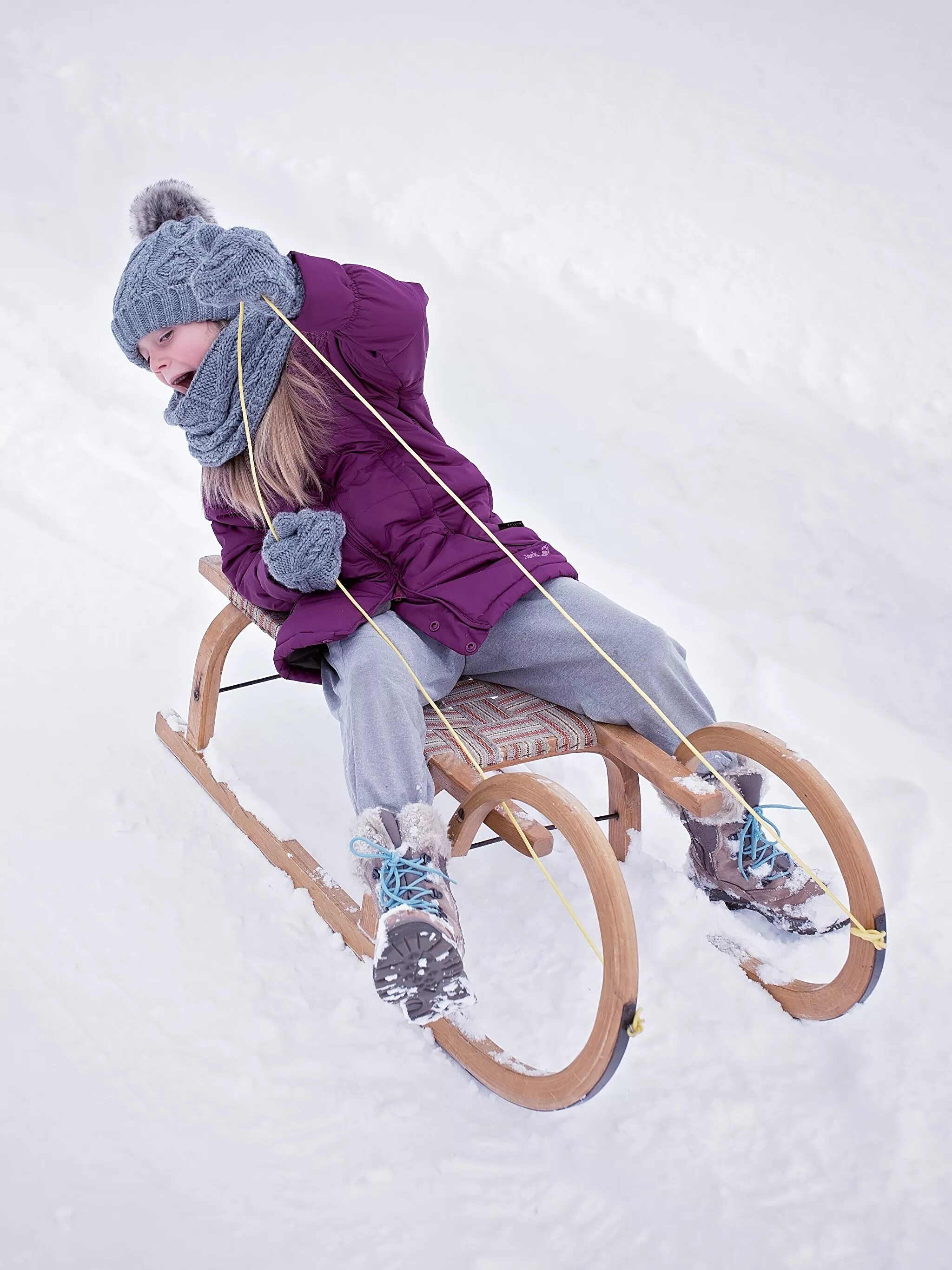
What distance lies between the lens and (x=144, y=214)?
5.46 feet

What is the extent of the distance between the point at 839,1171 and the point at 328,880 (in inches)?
33.1

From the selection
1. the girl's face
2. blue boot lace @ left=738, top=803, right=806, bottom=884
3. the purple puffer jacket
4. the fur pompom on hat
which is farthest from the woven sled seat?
the fur pompom on hat

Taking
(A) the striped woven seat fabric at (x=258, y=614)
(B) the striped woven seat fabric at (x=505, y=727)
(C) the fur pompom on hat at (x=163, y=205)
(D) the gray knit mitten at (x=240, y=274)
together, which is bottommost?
(B) the striped woven seat fabric at (x=505, y=727)

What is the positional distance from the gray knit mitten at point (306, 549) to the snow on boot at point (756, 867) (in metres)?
0.64

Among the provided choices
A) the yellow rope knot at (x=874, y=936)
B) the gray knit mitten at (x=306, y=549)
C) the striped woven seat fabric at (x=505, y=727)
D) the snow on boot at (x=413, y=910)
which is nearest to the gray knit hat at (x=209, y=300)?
the gray knit mitten at (x=306, y=549)

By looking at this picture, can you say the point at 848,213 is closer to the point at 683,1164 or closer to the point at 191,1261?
the point at 683,1164

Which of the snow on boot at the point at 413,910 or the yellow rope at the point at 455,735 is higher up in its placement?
the yellow rope at the point at 455,735

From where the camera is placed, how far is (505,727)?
1640 millimetres

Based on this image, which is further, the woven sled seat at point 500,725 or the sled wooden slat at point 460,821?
the woven sled seat at point 500,725

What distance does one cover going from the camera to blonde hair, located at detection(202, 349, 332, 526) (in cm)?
167

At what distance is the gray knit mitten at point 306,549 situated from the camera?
1.61 metres

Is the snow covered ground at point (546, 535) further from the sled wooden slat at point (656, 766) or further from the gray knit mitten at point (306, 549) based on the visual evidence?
the gray knit mitten at point (306, 549)

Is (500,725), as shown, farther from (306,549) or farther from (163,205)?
(163,205)

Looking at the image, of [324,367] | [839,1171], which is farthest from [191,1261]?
[324,367]
